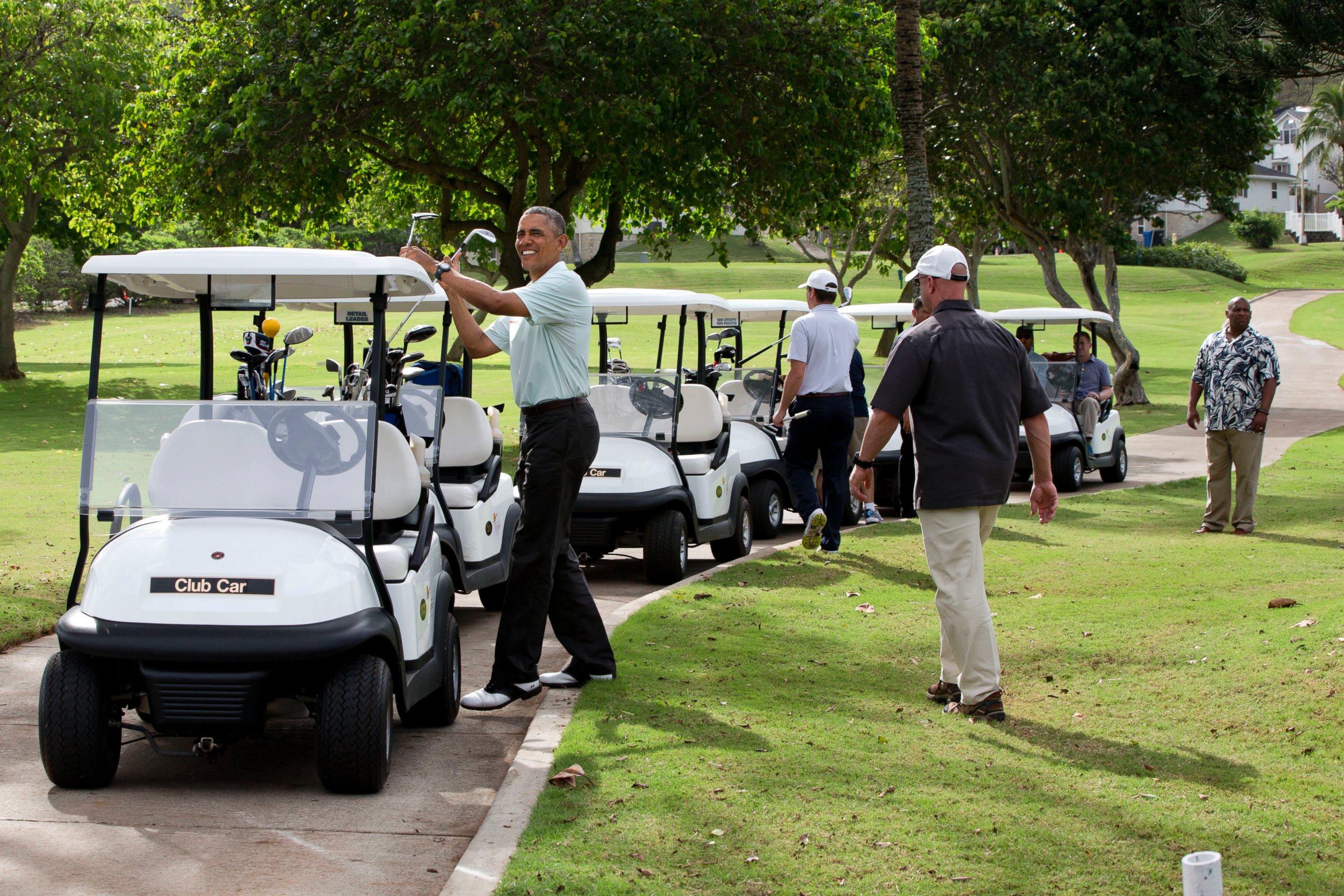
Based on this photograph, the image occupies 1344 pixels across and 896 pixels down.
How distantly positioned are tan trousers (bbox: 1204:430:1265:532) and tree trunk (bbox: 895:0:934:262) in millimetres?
2904

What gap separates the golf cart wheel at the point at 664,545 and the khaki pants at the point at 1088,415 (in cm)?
661

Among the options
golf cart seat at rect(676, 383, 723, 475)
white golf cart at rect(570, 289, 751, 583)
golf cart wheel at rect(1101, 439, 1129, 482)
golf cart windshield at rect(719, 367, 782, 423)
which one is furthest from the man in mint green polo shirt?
golf cart wheel at rect(1101, 439, 1129, 482)

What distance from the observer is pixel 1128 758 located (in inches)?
181

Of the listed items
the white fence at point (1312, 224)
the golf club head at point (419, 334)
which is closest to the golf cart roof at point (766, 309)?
the golf club head at point (419, 334)

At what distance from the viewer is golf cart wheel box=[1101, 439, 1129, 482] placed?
47.1 feet

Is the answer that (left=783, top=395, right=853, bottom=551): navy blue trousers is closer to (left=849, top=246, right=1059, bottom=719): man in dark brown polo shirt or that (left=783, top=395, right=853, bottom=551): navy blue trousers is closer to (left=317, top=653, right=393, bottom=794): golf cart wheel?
(left=849, top=246, right=1059, bottom=719): man in dark brown polo shirt

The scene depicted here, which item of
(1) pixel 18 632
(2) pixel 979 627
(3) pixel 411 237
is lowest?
(1) pixel 18 632

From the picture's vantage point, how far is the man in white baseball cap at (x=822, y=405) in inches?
346

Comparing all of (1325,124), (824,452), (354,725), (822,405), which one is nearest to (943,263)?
(354,725)

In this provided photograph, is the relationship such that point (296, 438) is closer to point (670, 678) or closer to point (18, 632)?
point (670, 678)

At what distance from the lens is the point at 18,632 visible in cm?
691

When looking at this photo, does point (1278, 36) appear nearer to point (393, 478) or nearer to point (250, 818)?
point (393, 478)

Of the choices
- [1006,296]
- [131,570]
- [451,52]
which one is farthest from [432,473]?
[1006,296]

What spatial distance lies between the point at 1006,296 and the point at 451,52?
4750 cm
